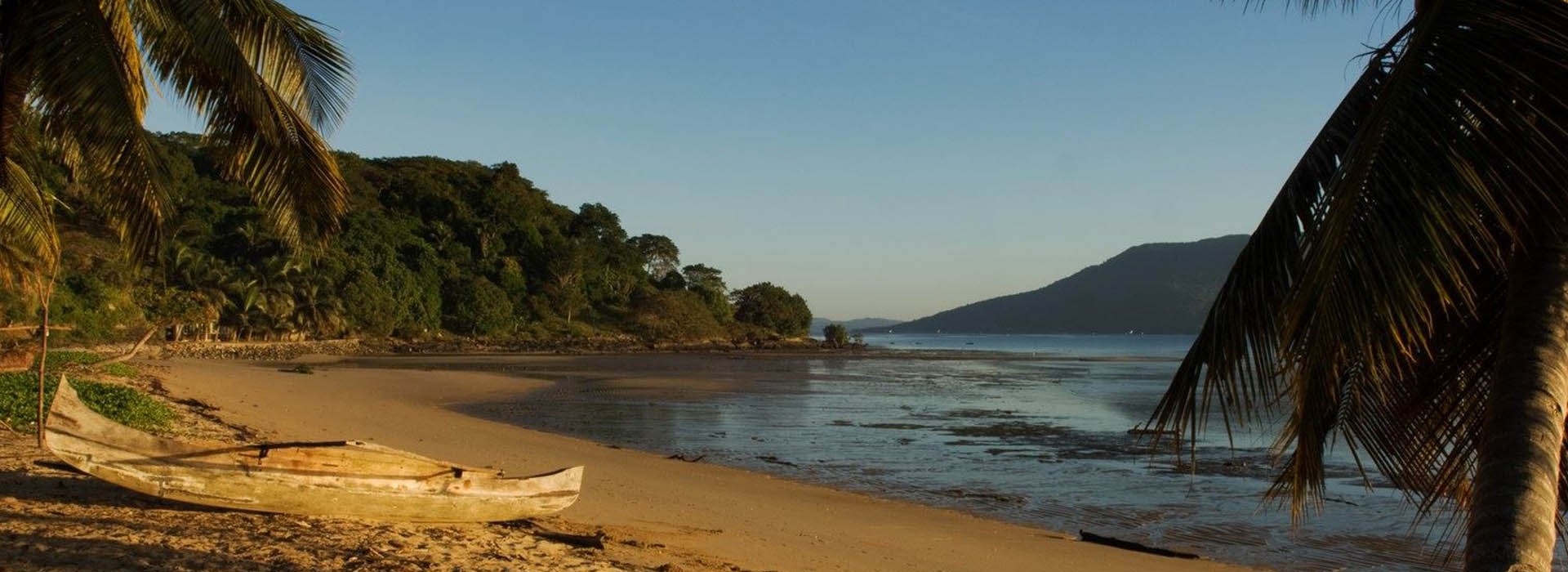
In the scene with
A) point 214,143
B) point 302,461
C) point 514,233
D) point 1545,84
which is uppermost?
point 514,233

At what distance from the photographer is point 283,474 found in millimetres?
6703

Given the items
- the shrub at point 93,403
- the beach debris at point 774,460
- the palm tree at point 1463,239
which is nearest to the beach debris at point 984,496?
the beach debris at point 774,460

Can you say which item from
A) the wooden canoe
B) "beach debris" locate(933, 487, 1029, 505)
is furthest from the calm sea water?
the wooden canoe

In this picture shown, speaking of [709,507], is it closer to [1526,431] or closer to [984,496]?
[984,496]

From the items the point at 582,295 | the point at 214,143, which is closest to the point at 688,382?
the point at 214,143

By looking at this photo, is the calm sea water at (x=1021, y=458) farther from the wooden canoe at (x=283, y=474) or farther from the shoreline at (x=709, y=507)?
the wooden canoe at (x=283, y=474)

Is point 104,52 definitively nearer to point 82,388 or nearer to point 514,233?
point 82,388

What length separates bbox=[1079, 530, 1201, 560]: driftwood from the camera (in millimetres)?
9633

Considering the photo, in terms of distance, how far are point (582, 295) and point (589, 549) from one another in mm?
67387

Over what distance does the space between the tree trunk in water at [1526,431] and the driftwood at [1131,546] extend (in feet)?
22.3

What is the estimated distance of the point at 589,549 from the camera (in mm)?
7234

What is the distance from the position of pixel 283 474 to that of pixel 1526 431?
6.69 m

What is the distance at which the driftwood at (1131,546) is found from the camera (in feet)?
31.6

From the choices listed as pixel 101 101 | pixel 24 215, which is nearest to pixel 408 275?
pixel 24 215
